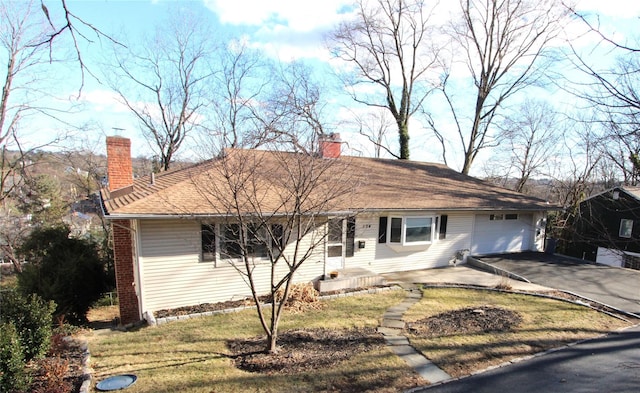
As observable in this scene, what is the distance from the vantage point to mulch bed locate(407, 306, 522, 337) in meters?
7.50

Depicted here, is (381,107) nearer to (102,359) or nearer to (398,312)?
(398,312)

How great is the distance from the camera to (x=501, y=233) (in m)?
15.3

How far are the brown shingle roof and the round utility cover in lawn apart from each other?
3319 mm

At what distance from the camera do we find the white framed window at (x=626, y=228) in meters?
21.4

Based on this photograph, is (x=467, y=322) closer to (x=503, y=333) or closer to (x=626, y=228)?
(x=503, y=333)

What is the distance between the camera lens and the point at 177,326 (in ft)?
26.0

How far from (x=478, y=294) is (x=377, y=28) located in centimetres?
2152

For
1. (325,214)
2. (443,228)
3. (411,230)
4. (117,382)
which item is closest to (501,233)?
(443,228)

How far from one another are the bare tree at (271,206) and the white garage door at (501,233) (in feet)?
26.7

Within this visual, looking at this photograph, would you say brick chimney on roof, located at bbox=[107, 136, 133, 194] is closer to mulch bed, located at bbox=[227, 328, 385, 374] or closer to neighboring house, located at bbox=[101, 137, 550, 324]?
neighboring house, located at bbox=[101, 137, 550, 324]

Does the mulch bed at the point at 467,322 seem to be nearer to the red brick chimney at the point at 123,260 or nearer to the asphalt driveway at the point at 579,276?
the asphalt driveway at the point at 579,276

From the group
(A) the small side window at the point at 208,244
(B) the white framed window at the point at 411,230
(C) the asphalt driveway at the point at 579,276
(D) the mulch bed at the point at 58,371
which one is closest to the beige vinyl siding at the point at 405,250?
(B) the white framed window at the point at 411,230

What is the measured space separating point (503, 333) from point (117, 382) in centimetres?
778

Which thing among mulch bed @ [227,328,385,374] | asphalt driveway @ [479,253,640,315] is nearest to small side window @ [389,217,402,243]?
asphalt driveway @ [479,253,640,315]
